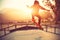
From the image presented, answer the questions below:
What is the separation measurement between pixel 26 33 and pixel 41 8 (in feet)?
1.01

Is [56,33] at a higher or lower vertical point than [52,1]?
lower

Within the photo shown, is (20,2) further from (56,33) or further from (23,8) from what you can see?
(56,33)

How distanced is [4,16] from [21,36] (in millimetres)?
279

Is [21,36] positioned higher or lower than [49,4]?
lower

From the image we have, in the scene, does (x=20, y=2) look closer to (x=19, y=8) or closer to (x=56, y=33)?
(x=19, y=8)

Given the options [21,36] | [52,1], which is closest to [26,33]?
[21,36]

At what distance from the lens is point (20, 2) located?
2.48 meters

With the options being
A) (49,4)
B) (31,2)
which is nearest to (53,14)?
(49,4)

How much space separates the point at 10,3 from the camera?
2.49 meters

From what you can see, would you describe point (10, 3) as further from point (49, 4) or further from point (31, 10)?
point (49, 4)

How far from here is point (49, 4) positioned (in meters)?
2.48

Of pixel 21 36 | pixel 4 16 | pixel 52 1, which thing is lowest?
pixel 21 36

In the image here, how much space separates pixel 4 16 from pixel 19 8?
0.18 metres

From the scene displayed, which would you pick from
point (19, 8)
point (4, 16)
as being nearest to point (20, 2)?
point (19, 8)
